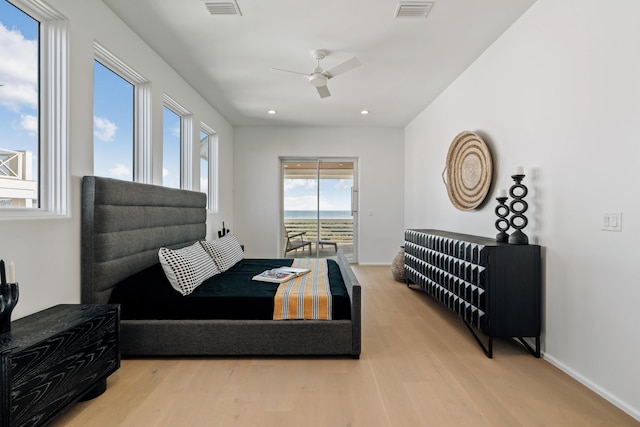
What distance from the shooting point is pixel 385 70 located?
11.8ft

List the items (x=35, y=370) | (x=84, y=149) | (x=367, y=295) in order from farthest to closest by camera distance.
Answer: (x=367, y=295), (x=84, y=149), (x=35, y=370)

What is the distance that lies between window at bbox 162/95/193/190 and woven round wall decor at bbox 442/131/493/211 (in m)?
3.37

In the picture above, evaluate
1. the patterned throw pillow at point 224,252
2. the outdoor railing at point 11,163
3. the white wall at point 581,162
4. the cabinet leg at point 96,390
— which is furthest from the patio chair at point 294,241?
the outdoor railing at point 11,163

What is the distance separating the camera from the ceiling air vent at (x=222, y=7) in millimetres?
2416

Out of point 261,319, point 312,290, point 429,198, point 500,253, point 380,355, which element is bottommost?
point 380,355

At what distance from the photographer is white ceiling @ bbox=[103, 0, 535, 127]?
8.23ft

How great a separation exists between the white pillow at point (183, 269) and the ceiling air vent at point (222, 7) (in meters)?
1.98

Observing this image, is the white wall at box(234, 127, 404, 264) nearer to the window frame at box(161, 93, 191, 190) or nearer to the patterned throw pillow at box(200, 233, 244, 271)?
the window frame at box(161, 93, 191, 190)

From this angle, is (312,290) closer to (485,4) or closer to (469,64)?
(485,4)

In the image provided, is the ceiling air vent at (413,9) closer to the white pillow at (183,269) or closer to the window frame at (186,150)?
the white pillow at (183,269)

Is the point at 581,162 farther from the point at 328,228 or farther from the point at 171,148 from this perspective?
the point at 328,228

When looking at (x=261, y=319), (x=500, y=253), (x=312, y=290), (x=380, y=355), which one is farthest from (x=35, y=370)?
(x=500, y=253)

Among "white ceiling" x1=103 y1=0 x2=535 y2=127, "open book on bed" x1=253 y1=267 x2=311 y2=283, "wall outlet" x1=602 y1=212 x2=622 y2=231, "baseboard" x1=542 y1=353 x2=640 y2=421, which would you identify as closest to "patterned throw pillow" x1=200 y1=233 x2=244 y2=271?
"open book on bed" x1=253 y1=267 x2=311 y2=283

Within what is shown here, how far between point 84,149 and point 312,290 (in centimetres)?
199
